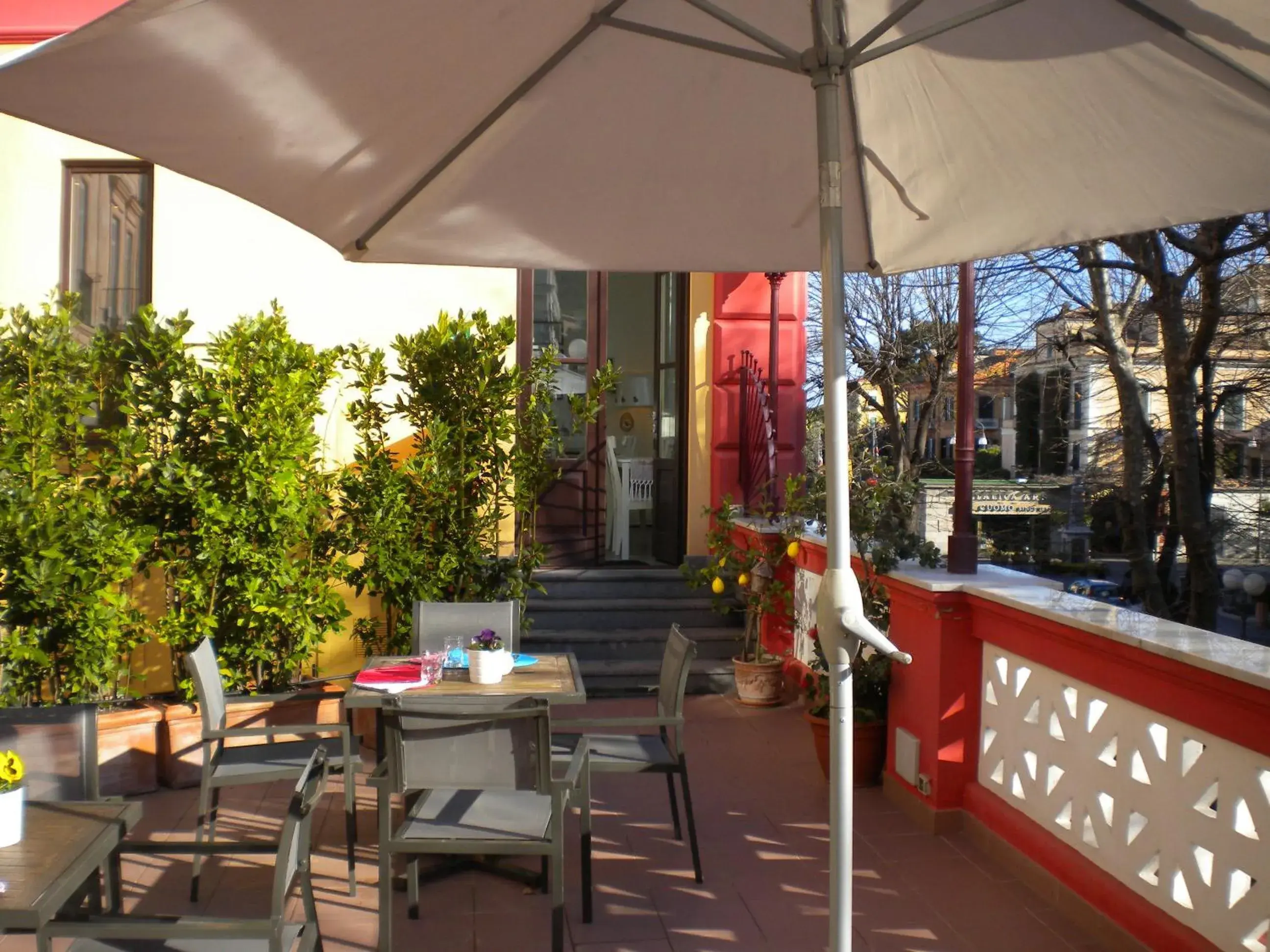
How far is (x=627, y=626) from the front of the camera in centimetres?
738

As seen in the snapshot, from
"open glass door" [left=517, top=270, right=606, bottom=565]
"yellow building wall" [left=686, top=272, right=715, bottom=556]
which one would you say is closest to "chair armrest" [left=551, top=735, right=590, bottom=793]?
"yellow building wall" [left=686, top=272, right=715, bottom=556]

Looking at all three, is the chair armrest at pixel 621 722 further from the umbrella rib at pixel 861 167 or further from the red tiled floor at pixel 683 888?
the umbrella rib at pixel 861 167

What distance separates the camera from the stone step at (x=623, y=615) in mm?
7332

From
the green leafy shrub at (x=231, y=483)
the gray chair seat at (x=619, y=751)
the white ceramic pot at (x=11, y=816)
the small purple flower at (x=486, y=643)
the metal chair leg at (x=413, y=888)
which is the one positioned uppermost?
the green leafy shrub at (x=231, y=483)

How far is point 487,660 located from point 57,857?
5.70 feet

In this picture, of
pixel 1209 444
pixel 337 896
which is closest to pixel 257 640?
pixel 337 896

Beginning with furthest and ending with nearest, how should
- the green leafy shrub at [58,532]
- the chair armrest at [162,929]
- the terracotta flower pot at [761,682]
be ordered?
the terracotta flower pot at [761,682], the green leafy shrub at [58,532], the chair armrest at [162,929]

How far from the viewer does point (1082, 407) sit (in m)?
26.8

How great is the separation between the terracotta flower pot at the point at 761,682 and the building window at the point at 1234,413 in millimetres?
9019

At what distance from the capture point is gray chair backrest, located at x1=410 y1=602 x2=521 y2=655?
4.52 m

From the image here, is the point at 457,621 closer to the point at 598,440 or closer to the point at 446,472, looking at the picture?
the point at 446,472

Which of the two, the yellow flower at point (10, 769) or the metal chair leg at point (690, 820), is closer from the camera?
the yellow flower at point (10, 769)

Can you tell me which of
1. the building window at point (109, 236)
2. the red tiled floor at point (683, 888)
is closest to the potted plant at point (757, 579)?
the red tiled floor at point (683, 888)

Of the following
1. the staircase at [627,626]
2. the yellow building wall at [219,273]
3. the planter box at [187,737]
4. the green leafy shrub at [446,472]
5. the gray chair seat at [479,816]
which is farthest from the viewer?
the staircase at [627,626]
